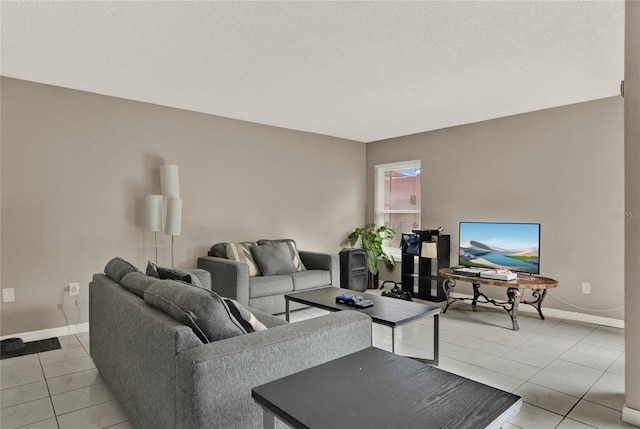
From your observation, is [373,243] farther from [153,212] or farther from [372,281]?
[153,212]

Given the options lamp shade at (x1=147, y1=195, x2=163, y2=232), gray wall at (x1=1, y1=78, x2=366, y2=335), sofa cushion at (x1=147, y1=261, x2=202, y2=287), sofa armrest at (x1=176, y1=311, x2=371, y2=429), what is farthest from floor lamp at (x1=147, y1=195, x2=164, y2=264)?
sofa armrest at (x1=176, y1=311, x2=371, y2=429)

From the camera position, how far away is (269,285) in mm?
4293

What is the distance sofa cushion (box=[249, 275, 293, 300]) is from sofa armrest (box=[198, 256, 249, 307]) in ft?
0.31

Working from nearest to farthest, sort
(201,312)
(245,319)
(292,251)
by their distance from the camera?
(201,312) → (245,319) → (292,251)

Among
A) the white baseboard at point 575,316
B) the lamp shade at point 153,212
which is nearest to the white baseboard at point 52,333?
the lamp shade at point 153,212

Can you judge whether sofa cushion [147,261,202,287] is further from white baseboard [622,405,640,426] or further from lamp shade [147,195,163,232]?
white baseboard [622,405,640,426]

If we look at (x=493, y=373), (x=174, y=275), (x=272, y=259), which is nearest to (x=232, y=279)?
(x=272, y=259)

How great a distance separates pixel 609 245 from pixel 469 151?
1.98 m

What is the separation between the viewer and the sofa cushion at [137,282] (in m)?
2.15

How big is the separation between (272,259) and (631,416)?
3490mm

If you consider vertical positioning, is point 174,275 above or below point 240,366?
above

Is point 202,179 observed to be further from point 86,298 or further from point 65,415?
point 65,415

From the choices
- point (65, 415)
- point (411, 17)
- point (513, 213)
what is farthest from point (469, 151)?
point (65, 415)

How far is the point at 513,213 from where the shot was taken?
4848mm
